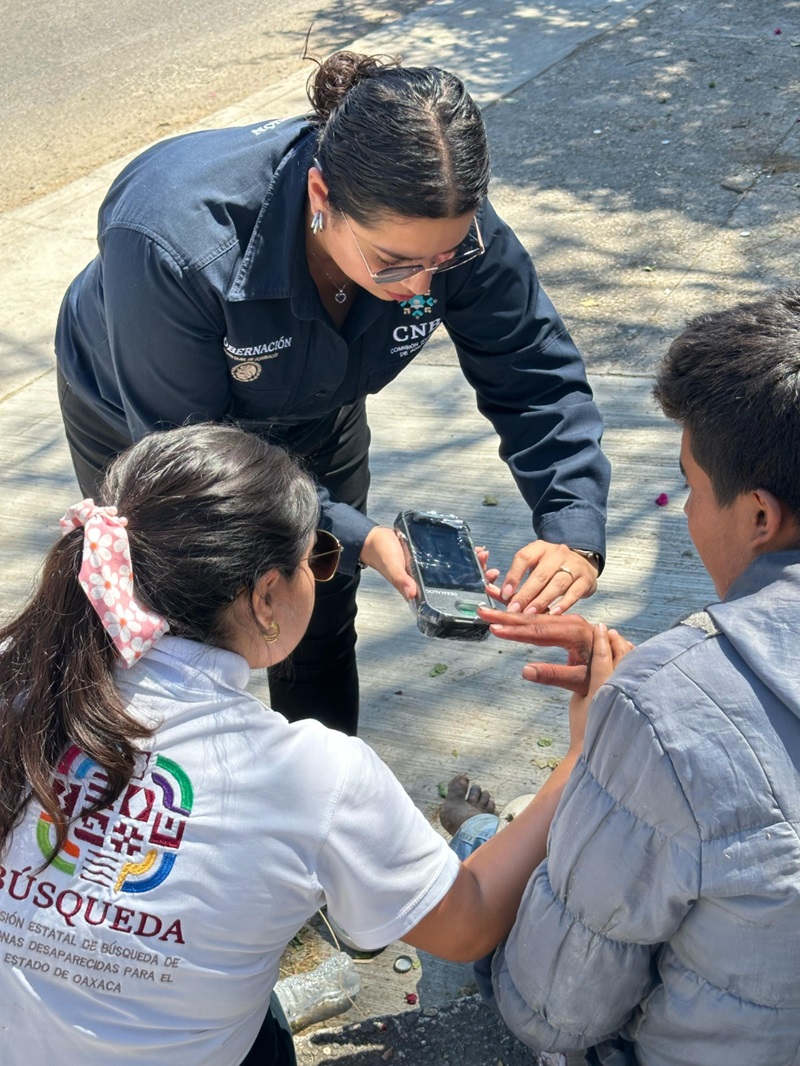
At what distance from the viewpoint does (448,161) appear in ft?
6.37

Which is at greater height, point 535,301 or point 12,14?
point 535,301

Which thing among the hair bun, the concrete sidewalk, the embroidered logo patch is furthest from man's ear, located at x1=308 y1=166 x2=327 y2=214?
the concrete sidewalk

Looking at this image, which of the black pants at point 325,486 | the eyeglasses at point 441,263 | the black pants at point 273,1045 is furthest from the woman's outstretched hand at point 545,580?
the black pants at point 273,1045

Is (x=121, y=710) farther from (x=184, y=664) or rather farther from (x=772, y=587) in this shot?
(x=772, y=587)

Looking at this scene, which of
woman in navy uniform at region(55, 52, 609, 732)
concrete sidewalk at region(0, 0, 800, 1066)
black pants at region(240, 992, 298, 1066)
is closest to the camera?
black pants at region(240, 992, 298, 1066)

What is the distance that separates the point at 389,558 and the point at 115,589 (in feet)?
2.87

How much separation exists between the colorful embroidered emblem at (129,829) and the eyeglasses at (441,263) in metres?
1.00

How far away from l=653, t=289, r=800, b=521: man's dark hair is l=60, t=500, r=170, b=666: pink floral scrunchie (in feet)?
2.69

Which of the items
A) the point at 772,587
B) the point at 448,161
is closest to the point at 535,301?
the point at 448,161

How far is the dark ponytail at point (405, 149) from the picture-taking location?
193 centimetres

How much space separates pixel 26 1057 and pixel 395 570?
1.10 m

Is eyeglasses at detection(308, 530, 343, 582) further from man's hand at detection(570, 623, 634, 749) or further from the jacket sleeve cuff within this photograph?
man's hand at detection(570, 623, 634, 749)

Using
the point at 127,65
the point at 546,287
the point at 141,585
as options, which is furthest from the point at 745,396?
the point at 127,65

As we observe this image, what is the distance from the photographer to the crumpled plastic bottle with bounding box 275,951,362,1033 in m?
2.32
